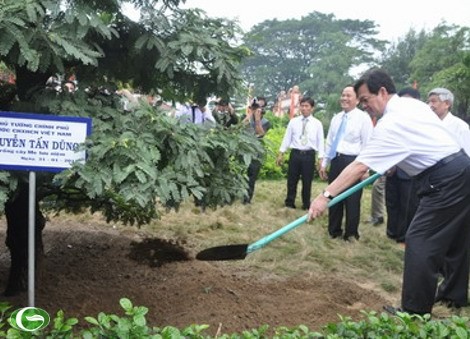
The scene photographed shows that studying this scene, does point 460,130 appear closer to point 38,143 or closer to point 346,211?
point 346,211

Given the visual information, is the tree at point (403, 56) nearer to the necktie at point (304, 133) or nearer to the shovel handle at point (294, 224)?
the necktie at point (304, 133)

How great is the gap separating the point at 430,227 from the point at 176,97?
→ 2050 millimetres

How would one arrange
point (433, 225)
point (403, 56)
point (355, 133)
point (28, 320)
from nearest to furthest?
1. point (28, 320)
2. point (433, 225)
3. point (355, 133)
4. point (403, 56)

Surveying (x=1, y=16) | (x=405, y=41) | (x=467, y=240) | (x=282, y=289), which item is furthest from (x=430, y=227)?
(x=405, y=41)

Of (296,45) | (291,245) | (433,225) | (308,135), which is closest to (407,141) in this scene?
(433,225)

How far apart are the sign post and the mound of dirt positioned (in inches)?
42.9

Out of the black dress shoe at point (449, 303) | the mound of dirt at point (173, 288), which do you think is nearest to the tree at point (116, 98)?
the mound of dirt at point (173, 288)

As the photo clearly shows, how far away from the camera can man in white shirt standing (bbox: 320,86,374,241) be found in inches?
257

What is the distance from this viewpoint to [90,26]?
2.94m

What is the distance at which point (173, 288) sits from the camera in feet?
14.1

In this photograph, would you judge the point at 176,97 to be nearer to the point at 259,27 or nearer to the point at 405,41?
the point at 405,41

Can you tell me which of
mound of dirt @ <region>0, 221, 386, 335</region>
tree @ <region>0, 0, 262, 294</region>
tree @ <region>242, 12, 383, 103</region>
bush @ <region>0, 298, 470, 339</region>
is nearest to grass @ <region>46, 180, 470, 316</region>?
mound of dirt @ <region>0, 221, 386, 335</region>

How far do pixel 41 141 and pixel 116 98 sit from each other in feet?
2.41

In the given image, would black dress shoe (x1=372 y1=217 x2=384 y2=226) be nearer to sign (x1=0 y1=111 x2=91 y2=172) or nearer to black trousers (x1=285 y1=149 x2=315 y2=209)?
black trousers (x1=285 y1=149 x2=315 y2=209)
